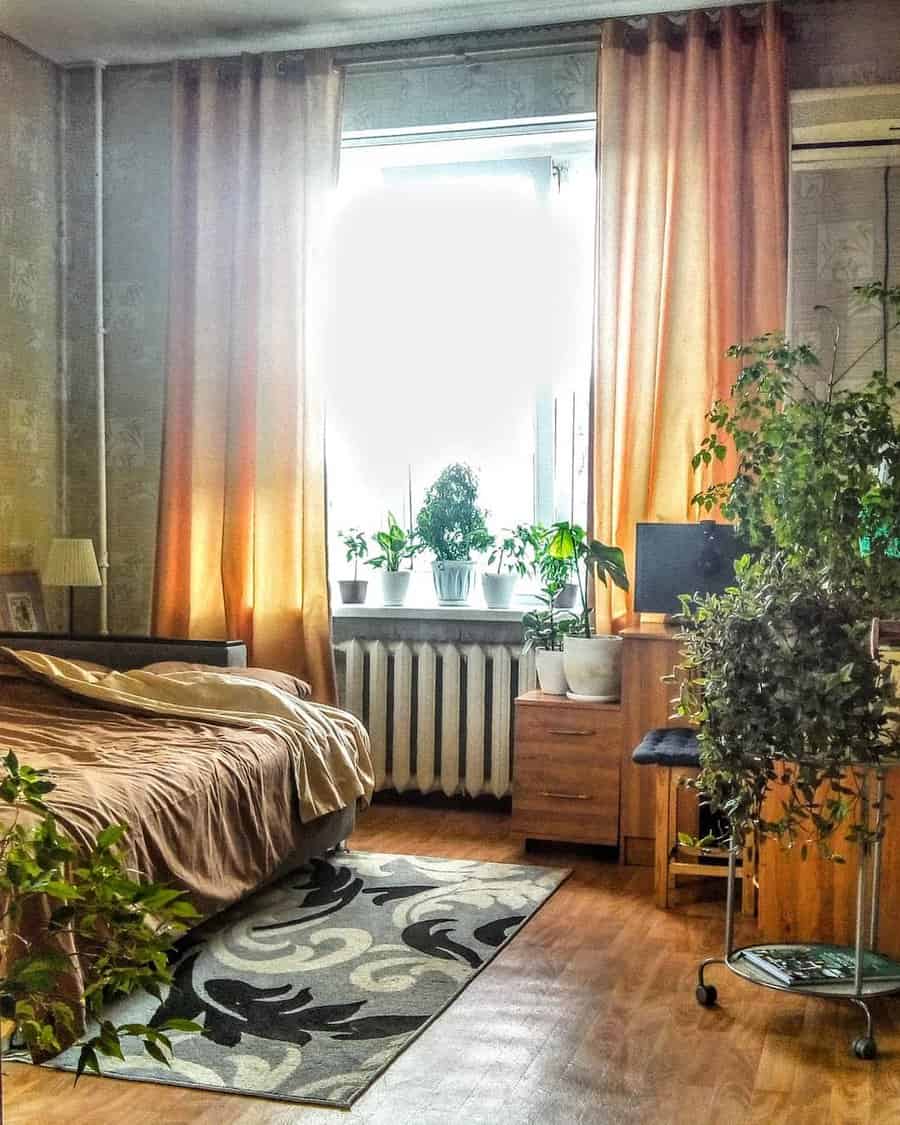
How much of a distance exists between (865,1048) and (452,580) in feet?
8.85

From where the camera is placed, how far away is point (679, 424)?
4.54 meters

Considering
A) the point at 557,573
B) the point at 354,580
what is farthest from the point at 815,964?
the point at 354,580

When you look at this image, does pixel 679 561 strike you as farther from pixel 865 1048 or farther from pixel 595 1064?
pixel 595 1064

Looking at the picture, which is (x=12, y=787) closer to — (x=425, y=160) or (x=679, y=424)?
(x=679, y=424)

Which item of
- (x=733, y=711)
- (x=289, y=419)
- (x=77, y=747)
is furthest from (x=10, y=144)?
(x=733, y=711)

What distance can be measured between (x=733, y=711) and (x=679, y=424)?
197cm

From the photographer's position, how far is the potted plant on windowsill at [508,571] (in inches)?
196

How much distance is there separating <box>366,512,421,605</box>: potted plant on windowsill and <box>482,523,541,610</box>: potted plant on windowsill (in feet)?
1.02

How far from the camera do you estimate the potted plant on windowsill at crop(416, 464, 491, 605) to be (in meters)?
4.98

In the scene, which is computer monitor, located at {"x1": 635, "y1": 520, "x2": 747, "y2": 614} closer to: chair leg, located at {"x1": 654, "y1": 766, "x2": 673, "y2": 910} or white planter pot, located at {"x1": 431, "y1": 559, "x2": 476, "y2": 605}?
chair leg, located at {"x1": 654, "y1": 766, "x2": 673, "y2": 910}

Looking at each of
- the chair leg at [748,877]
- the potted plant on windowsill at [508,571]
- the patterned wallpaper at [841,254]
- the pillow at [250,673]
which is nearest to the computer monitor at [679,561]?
the potted plant on windowsill at [508,571]

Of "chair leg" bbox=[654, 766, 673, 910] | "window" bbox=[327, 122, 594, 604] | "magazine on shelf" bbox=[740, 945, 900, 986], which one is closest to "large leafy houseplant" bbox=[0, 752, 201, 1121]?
"magazine on shelf" bbox=[740, 945, 900, 986]

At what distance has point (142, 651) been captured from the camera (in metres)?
4.36

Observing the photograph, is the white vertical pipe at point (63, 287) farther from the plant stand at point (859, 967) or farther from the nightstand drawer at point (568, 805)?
the plant stand at point (859, 967)
